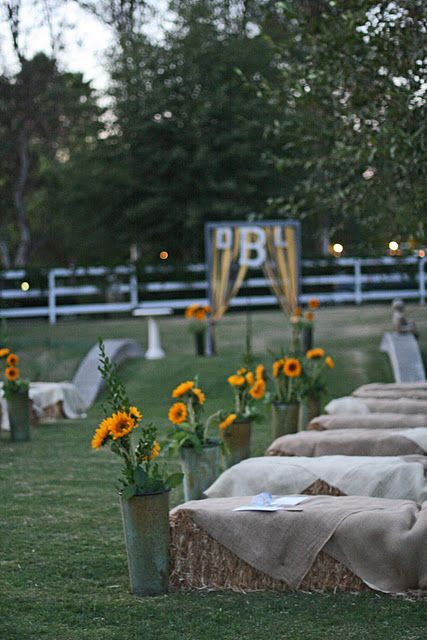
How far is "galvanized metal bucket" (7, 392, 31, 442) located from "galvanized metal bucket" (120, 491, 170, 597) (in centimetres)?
538

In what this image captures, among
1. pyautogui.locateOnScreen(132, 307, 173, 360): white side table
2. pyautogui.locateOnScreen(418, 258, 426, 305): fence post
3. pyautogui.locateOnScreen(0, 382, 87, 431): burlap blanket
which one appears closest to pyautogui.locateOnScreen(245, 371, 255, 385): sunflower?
pyautogui.locateOnScreen(0, 382, 87, 431): burlap blanket

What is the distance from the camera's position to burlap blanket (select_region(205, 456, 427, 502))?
5797 millimetres

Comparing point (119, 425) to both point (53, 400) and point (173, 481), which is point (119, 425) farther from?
point (53, 400)

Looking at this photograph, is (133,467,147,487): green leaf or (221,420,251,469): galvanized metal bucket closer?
(133,467,147,487): green leaf

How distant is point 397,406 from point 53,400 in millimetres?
4426

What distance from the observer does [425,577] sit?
475cm

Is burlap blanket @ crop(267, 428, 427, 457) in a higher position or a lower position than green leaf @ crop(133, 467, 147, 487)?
lower

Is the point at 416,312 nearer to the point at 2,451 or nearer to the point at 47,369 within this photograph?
the point at 47,369

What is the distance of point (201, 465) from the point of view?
667cm

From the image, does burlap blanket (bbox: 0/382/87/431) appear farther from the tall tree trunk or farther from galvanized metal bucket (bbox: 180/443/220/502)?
the tall tree trunk

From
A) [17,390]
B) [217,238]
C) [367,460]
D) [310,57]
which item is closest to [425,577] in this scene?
[367,460]

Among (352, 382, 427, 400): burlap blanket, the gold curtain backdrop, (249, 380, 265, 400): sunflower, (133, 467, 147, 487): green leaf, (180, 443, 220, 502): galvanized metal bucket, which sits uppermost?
the gold curtain backdrop

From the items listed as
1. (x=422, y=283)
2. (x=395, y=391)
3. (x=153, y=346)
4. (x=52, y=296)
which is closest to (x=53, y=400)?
(x=395, y=391)

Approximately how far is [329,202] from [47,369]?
6.23 m
